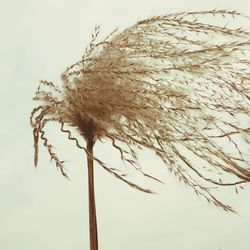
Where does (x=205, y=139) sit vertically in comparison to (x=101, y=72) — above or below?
below

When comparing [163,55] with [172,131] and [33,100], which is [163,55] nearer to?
[172,131]

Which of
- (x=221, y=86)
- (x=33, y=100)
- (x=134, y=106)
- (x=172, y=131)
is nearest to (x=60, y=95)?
(x=33, y=100)

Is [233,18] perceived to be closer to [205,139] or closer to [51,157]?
[205,139]

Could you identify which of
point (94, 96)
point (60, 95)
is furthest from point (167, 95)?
point (60, 95)

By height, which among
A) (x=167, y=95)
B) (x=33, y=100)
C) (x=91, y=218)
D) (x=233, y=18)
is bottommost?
(x=91, y=218)

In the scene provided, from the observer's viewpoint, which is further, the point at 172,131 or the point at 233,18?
the point at 233,18

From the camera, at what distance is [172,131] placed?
3086 millimetres

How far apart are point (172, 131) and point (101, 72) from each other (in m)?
0.50

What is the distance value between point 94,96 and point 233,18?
0.99 m

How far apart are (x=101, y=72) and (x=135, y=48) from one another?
245 mm

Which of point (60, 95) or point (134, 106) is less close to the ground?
point (60, 95)

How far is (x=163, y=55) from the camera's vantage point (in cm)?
321

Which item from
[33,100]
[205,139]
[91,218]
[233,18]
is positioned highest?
[233,18]

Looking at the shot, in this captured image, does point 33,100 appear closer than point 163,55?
No
